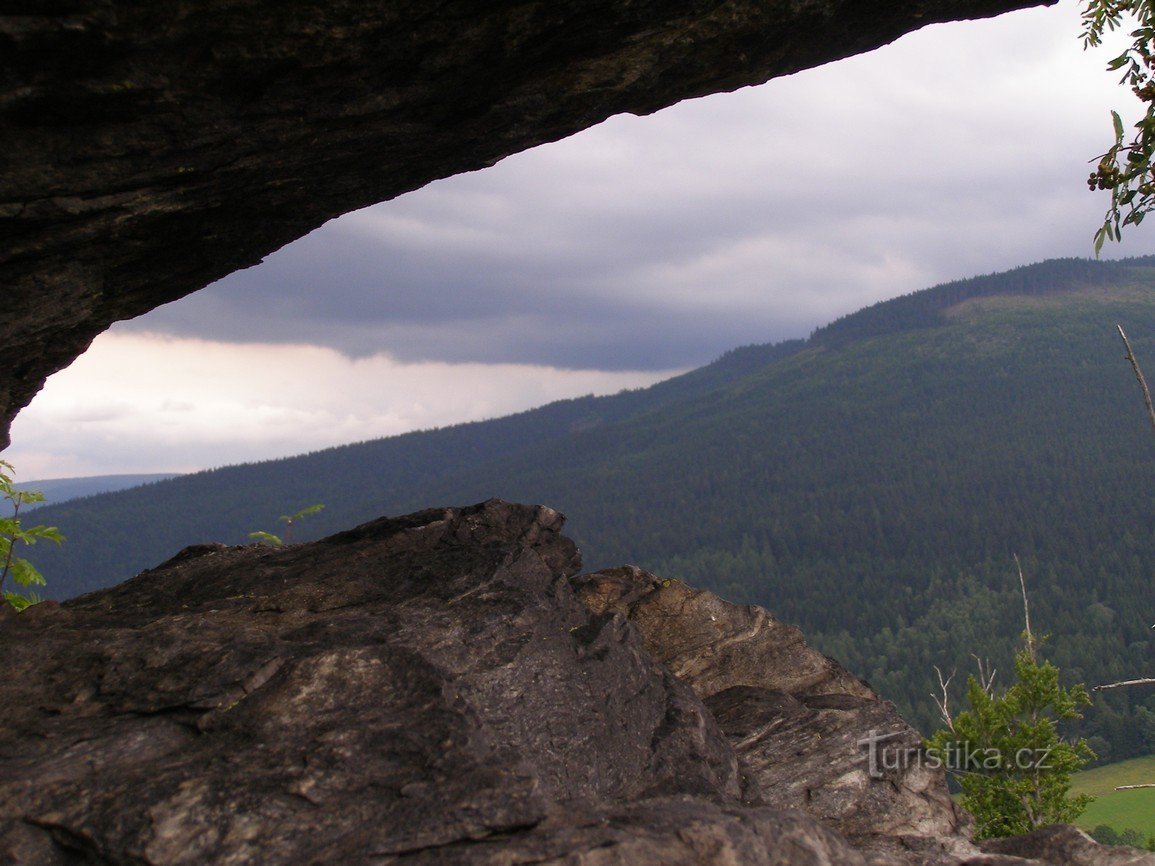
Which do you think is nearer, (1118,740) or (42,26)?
(42,26)

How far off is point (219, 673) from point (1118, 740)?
8187 inches

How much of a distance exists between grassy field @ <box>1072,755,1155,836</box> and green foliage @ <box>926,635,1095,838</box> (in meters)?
94.6

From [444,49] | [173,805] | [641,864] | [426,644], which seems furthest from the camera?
[426,644]

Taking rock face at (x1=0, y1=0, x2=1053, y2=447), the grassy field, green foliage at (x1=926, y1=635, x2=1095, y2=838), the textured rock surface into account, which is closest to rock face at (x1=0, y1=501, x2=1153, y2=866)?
the textured rock surface

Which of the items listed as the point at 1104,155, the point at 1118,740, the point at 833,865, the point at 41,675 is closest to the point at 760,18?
the point at 1104,155

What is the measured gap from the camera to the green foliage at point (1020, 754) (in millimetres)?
31578

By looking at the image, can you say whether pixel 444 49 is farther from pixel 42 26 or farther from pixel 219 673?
pixel 219 673

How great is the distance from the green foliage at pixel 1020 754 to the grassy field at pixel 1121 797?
9457 cm

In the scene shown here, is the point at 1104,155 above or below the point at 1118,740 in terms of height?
above

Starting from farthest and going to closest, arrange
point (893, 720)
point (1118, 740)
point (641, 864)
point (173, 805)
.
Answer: point (1118, 740) → point (893, 720) → point (173, 805) → point (641, 864)

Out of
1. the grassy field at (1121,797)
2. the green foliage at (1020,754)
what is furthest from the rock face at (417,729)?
the grassy field at (1121,797)

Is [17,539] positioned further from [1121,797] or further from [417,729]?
[1121,797]

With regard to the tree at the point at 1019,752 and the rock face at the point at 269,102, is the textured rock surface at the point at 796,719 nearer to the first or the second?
the rock face at the point at 269,102

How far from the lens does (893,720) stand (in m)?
16.3
